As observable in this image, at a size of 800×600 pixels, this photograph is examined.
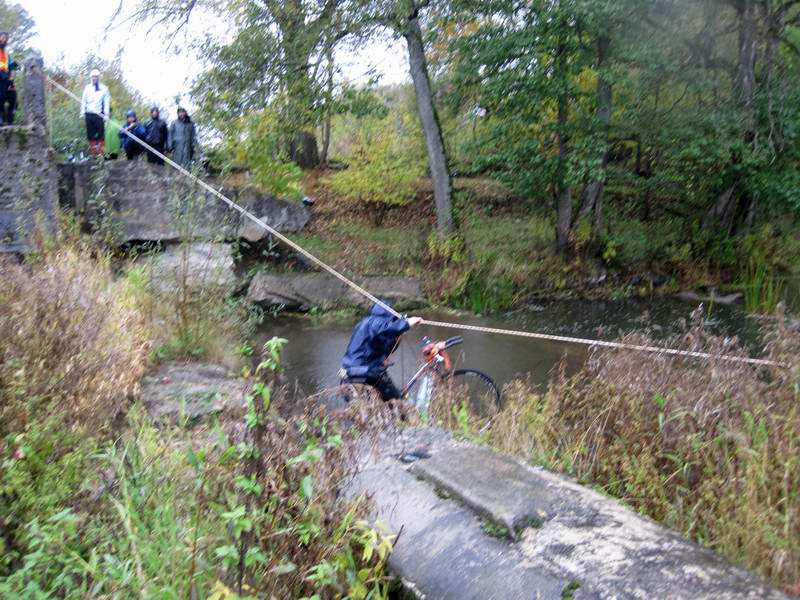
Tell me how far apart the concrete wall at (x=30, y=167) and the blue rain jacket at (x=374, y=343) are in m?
4.36

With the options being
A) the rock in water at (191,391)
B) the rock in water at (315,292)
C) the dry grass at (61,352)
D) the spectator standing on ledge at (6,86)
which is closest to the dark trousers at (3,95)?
the spectator standing on ledge at (6,86)

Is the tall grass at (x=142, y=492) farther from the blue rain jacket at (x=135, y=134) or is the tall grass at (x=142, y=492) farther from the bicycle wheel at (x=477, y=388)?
the blue rain jacket at (x=135, y=134)

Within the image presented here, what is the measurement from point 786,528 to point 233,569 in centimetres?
217

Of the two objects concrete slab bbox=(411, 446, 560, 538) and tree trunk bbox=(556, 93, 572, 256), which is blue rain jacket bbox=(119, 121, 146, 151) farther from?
concrete slab bbox=(411, 446, 560, 538)

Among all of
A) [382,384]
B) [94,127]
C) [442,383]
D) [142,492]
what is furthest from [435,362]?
[94,127]

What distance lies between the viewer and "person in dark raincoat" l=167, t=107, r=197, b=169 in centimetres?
1391

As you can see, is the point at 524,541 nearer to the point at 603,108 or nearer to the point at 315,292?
the point at 315,292

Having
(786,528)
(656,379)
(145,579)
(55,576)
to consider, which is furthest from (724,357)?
(55,576)

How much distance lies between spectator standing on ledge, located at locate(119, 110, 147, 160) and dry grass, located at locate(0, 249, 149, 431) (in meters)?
7.81

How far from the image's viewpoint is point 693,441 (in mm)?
4043

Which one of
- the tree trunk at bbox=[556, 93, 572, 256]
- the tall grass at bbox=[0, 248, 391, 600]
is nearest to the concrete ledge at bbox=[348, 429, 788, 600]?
the tall grass at bbox=[0, 248, 391, 600]

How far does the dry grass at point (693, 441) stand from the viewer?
347cm

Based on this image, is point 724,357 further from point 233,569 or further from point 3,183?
point 3,183

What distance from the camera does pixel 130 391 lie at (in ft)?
18.7
